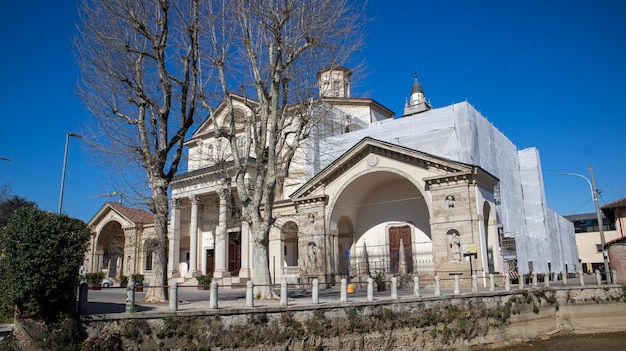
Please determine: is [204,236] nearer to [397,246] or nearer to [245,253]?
[245,253]

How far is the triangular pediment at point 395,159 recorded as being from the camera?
22.9 m

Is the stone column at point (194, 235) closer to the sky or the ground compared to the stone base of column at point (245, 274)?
closer to the sky

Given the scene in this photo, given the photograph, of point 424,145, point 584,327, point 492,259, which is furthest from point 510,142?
point 584,327

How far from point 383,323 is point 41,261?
30.8ft

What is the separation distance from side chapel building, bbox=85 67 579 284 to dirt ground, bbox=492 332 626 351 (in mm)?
4255

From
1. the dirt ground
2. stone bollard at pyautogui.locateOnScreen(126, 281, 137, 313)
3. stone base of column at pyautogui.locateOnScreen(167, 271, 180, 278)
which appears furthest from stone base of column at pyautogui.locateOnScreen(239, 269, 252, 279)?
stone bollard at pyautogui.locateOnScreen(126, 281, 137, 313)

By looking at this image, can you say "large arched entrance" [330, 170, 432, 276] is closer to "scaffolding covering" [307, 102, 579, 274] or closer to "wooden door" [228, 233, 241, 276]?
"scaffolding covering" [307, 102, 579, 274]

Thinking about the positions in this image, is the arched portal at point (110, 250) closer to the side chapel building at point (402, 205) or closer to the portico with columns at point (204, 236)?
the portico with columns at point (204, 236)

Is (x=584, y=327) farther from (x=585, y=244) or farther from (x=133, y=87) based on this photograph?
(x=585, y=244)

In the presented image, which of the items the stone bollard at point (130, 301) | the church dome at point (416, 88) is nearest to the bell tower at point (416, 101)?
the church dome at point (416, 88)

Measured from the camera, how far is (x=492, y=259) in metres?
23.9

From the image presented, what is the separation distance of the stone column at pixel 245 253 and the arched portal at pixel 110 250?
19898 millimetres

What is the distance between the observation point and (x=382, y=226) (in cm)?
2897

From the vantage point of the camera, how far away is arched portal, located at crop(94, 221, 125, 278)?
153 ft
